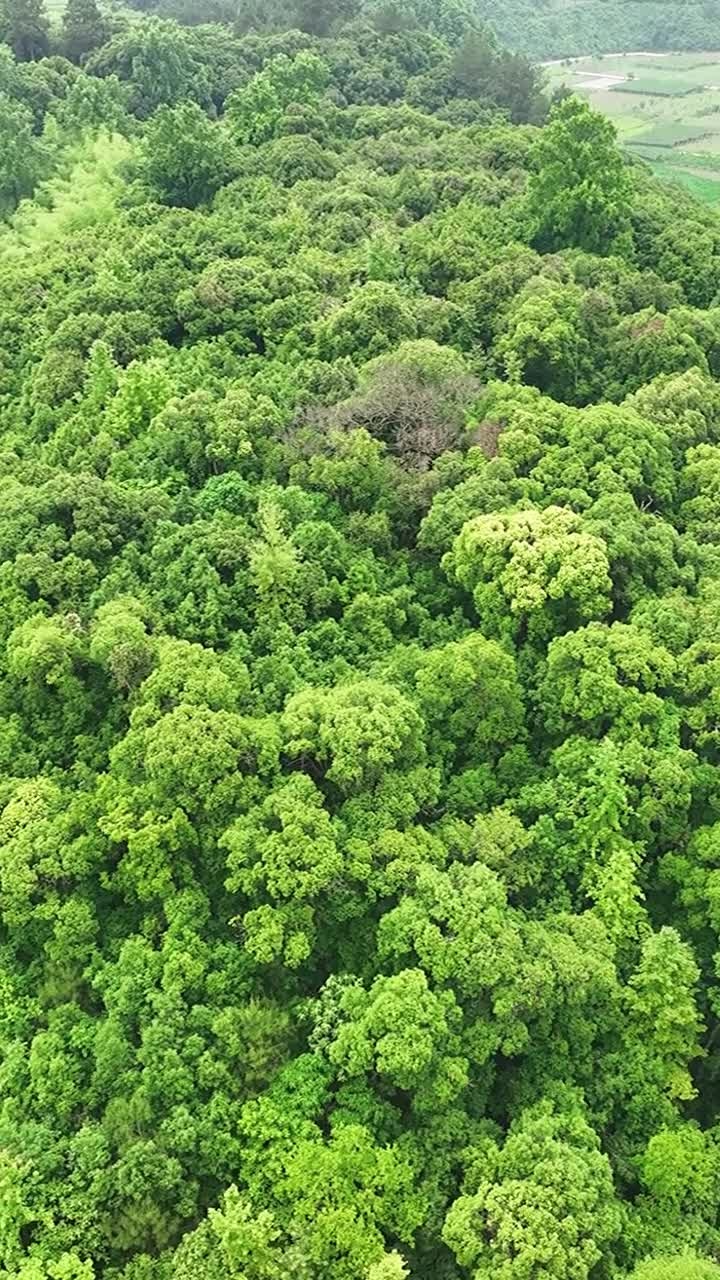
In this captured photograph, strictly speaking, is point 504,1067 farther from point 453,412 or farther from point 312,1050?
point 453,412

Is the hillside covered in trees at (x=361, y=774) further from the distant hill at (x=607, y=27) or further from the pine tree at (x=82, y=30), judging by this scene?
the distant hill at (x=607, y=27)

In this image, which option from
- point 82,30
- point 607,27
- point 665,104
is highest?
point 607,27

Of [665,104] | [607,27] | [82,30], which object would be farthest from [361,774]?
[607,27]

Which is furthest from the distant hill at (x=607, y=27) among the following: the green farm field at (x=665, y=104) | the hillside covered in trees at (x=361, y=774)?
the hillside covered in trees at (x=361, y=774)

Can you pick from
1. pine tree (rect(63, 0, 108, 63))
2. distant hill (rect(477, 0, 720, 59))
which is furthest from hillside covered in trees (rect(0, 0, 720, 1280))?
distant hill (rect(477, 0, 720, 59))

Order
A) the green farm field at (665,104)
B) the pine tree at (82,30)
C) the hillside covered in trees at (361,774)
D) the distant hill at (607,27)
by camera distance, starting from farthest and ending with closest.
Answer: the distant hill at (607,27) < the green farm field at (665,104) < the pine tree at (82,30) < the hillside covered in trees at (361,774)

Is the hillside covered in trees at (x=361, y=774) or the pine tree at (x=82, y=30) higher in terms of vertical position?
the pine tree at (x=82, y=30)

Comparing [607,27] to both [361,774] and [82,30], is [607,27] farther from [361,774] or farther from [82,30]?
[361,774]
